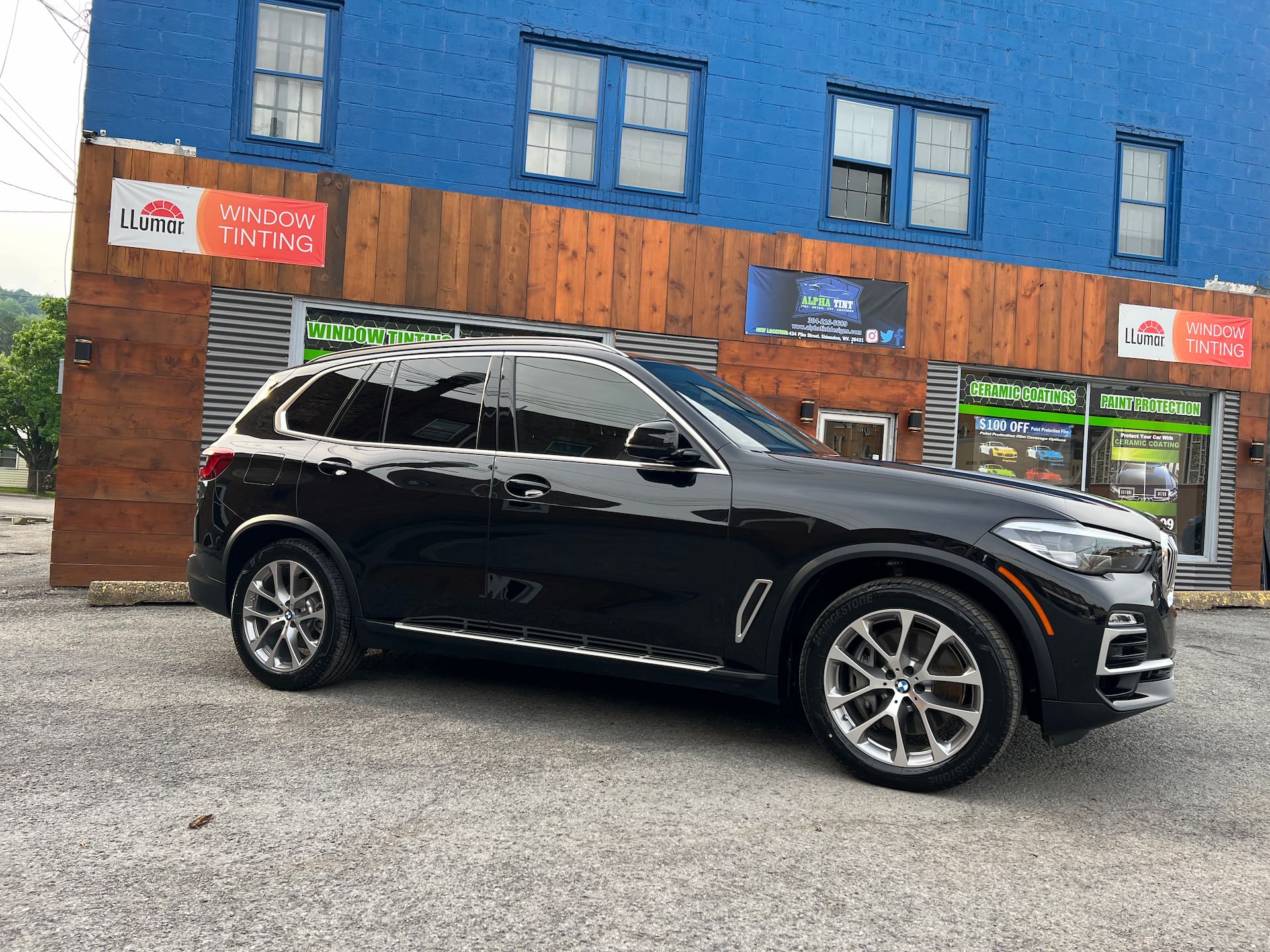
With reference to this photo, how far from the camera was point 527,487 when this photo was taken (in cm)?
461

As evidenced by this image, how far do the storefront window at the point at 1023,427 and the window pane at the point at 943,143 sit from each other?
2606 mm

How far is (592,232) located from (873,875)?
8.52 meters

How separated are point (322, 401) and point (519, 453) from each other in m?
1.38

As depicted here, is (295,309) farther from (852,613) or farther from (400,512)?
(852,613)

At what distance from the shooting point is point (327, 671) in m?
5.09

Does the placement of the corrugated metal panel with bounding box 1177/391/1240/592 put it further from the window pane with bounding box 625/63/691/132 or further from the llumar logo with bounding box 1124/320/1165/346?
the window pane with bounding box 625/63/691/132

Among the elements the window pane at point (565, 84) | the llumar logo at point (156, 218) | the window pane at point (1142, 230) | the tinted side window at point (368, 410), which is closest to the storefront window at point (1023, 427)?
the window pane at point (1142, 230)

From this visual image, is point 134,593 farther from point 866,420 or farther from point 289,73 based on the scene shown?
point 866,420

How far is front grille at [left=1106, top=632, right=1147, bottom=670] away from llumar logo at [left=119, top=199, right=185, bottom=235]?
359 inches

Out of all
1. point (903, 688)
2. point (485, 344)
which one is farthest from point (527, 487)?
point (903, 688)

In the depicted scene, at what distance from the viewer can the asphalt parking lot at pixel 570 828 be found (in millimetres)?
2664

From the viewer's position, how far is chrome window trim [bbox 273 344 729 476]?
14.3 feet

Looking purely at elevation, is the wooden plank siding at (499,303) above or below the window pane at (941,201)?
below

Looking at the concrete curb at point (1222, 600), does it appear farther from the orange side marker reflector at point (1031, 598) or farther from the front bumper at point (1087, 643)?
the orange side marker reflector at point (1031, 598)
